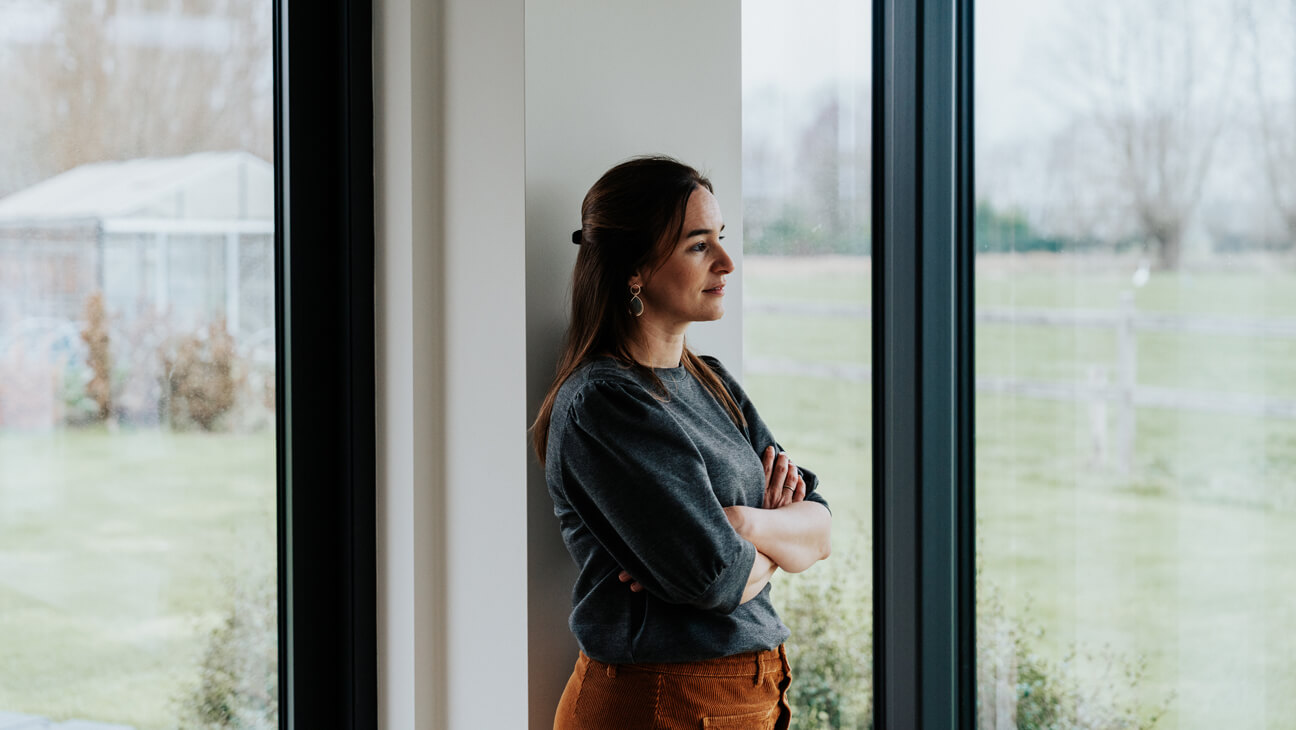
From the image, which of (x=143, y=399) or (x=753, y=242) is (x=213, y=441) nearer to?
(x=143, y=399)

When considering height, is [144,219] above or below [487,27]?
below

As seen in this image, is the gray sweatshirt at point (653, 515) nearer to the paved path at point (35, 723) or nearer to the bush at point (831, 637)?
the bush at point (831, 637)

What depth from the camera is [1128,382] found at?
1350mm

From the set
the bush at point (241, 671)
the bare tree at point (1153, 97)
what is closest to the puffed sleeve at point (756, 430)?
the bare tree at point (1153, 97)

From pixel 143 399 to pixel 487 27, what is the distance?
31.5 inches

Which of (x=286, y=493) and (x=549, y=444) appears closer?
(x=549, y=444)

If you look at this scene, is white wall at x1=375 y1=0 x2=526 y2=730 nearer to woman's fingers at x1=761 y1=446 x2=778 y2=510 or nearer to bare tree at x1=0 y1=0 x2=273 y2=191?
bare tree at x1=0 y1=0 x2=273 y2=191

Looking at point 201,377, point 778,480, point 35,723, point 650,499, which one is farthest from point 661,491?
point 35,723

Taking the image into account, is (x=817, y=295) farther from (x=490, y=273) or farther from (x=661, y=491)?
(x=661, y=491)

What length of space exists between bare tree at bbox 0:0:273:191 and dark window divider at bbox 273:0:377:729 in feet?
0.18

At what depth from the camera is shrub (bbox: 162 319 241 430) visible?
1.62 meters

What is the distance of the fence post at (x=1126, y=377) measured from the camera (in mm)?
1345

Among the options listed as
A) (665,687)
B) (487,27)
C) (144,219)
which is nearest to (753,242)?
(487,27)

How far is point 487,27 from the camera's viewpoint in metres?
1.66
